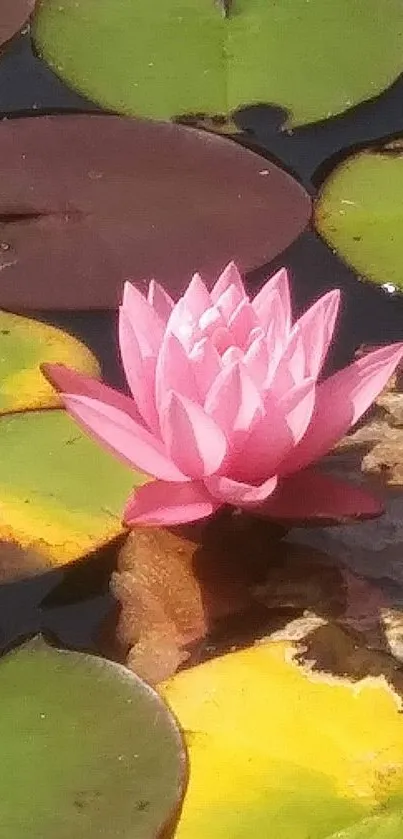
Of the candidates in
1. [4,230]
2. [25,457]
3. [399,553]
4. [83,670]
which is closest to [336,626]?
[399,553]

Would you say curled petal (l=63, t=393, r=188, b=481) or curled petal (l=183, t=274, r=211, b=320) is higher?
curled petal (l=183, t=274, r=211, b=320)

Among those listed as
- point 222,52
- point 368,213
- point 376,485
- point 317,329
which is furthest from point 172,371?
point 222,52

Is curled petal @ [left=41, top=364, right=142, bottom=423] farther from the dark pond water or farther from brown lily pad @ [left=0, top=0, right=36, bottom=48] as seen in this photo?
brown lily pad @ [left=0, top=0, right=36, bottom=48]

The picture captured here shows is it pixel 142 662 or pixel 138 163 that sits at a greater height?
pixel 138 163

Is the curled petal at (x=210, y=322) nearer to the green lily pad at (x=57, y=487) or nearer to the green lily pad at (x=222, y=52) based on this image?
the green lily pad at (x=57, y=487)

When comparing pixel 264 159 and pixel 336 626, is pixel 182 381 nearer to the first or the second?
pixel 336 626

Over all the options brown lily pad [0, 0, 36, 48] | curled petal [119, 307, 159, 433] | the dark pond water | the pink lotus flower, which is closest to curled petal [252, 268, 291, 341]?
the pink lotus flower
